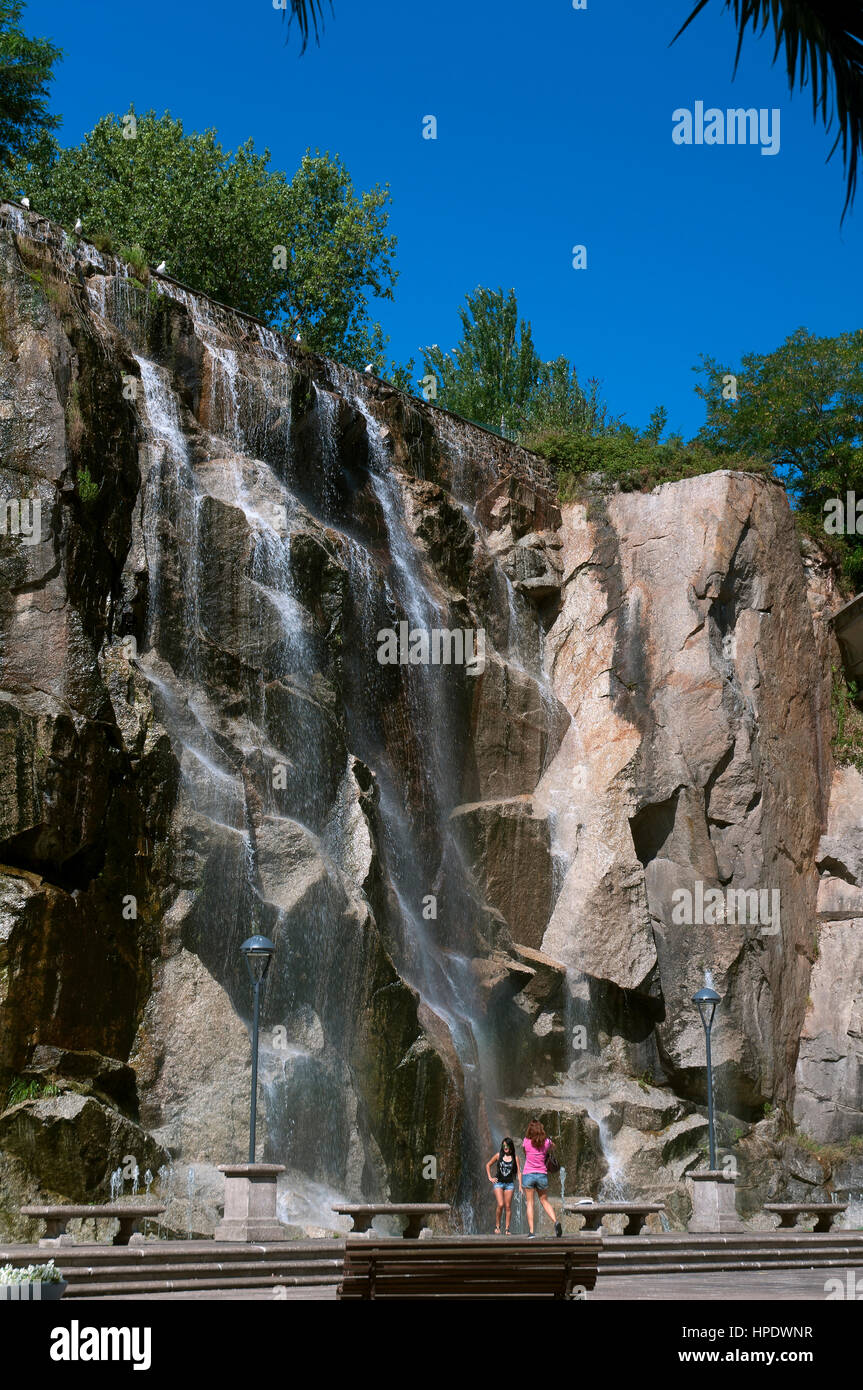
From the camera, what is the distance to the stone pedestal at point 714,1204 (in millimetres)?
20594

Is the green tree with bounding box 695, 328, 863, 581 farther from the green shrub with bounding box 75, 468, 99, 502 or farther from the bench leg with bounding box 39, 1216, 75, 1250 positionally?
the bench leg with bounding box 39, 1216, 75, 1250

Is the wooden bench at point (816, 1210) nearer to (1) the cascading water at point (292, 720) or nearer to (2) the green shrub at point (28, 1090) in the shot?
(1) the cascading water at point (292, 720)

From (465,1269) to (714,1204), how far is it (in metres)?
12.0

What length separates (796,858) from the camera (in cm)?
3111

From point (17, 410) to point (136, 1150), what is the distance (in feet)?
33.4

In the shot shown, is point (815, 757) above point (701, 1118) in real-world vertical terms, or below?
above

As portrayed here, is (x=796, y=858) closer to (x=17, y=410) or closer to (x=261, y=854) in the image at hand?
(x=261, y=854)

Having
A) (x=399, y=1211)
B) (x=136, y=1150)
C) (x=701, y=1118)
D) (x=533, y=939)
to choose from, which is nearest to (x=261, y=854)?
(x=136, y=1150)

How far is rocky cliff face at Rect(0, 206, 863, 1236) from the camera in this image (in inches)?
760

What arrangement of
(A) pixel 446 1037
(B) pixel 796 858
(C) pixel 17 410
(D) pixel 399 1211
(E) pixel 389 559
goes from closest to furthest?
(D) pixel 399 1211
(C) pixel 17 410
(A) pixel 446 1037
(E) pixel 389 559
(B) pixel 796 858

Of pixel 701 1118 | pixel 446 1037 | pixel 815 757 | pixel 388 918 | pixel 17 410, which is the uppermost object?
pixel 17 410

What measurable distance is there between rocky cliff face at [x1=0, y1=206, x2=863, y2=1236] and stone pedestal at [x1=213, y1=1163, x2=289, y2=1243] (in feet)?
7.48

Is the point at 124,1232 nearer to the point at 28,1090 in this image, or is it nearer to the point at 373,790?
the point at 28,1090

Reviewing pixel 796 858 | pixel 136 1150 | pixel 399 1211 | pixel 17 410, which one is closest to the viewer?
pixel 399 1211
